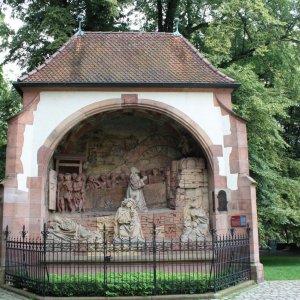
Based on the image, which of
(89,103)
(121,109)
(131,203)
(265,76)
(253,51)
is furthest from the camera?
(265,76)

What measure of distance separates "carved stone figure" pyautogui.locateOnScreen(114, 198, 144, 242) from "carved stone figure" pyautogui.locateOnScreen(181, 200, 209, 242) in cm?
142

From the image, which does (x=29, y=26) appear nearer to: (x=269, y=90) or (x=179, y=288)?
(x=269, y=90)

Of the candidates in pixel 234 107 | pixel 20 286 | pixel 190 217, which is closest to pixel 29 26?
pixel 234 107

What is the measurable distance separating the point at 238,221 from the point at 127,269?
11.4 feet

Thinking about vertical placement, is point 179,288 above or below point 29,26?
below

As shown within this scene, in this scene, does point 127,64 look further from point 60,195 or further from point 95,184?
point 60,195

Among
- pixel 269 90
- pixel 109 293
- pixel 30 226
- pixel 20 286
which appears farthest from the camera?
pixel 269 90

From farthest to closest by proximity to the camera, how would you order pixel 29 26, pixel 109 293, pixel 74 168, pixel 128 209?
pixel 29 26 → pixel 74 168 → pixel 128 209 → pixel 109 293

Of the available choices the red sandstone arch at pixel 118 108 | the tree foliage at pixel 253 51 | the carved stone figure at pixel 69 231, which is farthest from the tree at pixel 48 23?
the carved stone figure at pixel 69 231

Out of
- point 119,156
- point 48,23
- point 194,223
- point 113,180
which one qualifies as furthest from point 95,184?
point 48,23

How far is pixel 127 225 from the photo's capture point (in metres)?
13.9

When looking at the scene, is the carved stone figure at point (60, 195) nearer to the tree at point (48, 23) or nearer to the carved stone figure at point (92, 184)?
the carved stone figure at point (92, 184)

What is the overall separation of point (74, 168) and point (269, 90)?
8.20 m

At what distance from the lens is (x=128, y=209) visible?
46.2 feet
